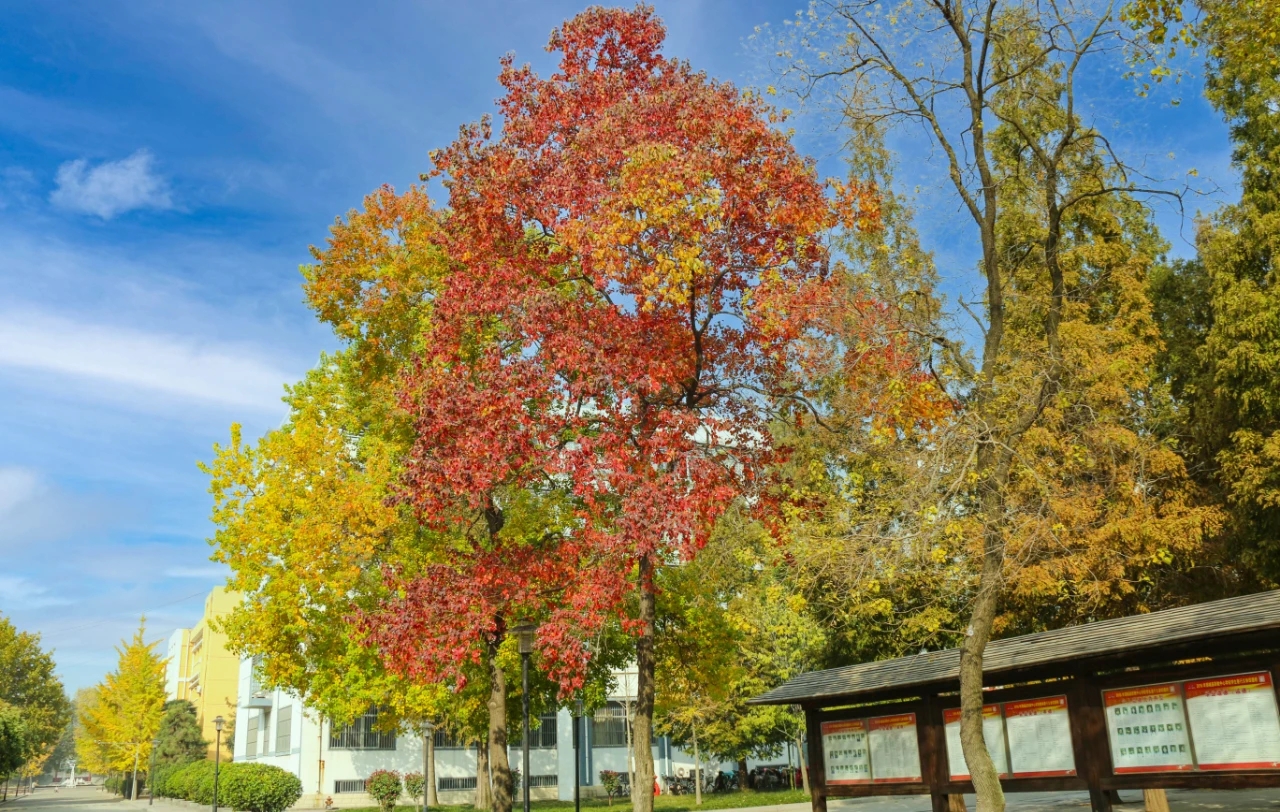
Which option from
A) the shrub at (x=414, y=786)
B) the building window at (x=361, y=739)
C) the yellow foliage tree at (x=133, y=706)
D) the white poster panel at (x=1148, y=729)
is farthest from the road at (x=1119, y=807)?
the yellow foliage tree at (x=133, y=706)

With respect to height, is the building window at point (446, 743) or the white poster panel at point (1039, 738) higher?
the white poster panel at point (1039, 738)

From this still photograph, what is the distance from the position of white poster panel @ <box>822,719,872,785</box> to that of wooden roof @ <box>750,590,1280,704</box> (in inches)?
16.8

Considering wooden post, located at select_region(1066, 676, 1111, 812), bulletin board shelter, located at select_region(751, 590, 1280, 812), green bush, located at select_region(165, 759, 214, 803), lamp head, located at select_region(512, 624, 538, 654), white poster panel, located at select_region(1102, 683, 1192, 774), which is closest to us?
bulletin board shelter, located at select_region(751, 590, 1280, 812)

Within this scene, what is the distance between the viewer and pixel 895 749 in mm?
13672

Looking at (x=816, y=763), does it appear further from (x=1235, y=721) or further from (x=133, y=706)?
(x=133, y=706)

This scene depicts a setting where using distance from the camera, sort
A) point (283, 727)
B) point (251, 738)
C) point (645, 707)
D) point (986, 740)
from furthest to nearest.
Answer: point (251, 738), point (283, 727), point (645, 707), point (986, 740)

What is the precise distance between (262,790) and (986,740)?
72.8ft

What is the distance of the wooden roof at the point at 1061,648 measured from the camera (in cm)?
1002

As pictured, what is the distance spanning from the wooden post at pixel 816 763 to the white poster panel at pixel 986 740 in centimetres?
231

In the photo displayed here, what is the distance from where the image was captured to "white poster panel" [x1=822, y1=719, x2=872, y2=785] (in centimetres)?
1411

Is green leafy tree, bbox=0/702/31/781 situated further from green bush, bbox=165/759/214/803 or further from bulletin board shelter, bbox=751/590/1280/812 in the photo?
bulletin board shelter, bbox=751/590/1280/812

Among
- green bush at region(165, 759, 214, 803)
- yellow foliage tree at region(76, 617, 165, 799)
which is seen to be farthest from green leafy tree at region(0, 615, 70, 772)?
green bush at region(165, 759, 214, 803)

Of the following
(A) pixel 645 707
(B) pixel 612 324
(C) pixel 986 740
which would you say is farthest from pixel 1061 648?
(B) pixel 612 324

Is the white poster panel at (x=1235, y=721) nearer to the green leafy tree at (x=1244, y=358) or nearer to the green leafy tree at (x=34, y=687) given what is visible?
the green leafy tree at (x=1244, y=358)
